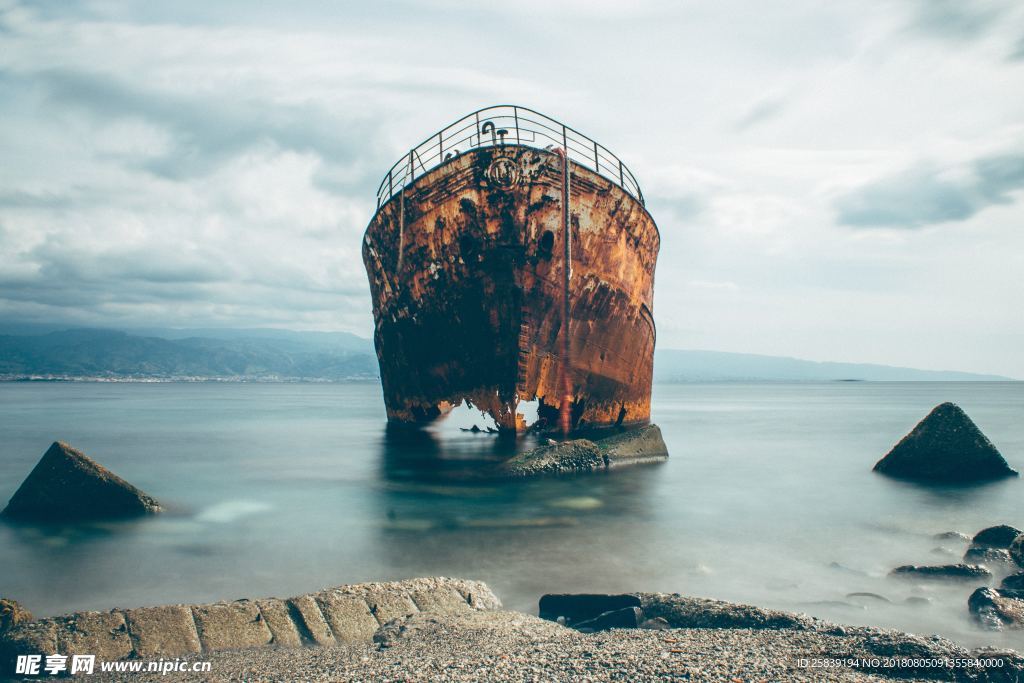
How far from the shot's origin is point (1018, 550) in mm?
4680

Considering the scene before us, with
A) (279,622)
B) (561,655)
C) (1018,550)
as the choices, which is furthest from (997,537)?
(279,622)

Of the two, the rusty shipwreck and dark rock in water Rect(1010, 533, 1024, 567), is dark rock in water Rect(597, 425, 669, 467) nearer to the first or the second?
→ the rusty shipwreck

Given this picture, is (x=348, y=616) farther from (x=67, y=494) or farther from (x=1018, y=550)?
(x=1018, y=550)

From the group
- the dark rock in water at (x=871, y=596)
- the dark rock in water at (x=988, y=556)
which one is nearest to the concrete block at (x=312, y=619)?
the dark rock in water at (x=871, y=596)

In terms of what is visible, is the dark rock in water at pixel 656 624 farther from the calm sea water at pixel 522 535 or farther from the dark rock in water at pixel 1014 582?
the dark rock in water at pixel 1014 582

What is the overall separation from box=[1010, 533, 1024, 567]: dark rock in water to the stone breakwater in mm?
4174

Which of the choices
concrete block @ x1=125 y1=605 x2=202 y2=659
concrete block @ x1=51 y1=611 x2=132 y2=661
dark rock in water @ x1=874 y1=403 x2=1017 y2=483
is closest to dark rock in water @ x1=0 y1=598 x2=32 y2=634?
concrete block @ x1=51 y1=611 x2=132 y2=661

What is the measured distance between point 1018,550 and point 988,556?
0.81 feet

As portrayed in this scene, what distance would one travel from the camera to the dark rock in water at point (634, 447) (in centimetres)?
968

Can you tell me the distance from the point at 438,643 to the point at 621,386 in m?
8.55

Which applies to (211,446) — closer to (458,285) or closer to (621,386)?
(458,285)

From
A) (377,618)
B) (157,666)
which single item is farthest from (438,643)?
(157,666)

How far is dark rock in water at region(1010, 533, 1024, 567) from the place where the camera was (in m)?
4.62

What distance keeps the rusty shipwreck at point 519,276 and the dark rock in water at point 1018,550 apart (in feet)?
19.9
